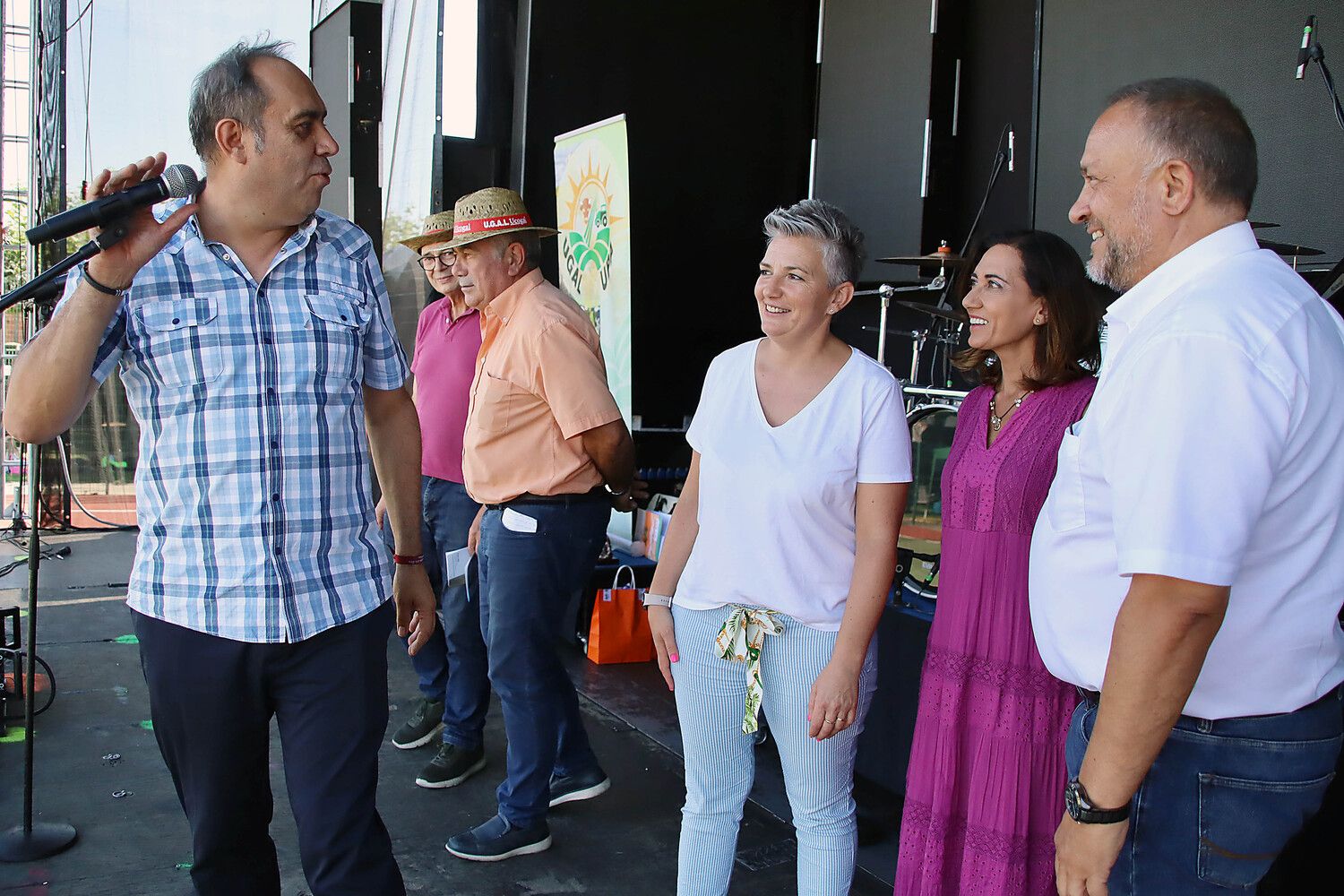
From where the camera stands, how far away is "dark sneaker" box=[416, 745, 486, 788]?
Answer: 338 centimetres

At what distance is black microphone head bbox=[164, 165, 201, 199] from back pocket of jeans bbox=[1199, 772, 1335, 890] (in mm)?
1749

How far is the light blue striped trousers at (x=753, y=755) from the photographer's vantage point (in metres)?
2.06

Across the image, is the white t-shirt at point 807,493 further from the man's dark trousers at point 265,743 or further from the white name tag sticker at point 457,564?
the white name tag sticker at point 457,564

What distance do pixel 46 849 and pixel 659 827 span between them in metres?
1.72

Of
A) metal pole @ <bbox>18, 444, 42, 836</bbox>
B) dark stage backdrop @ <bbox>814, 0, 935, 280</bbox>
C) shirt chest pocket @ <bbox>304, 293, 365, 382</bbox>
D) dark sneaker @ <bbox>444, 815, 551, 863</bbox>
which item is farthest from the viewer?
dark stage backdrop @ <bbox>814, 0, 935, 280</bbox>

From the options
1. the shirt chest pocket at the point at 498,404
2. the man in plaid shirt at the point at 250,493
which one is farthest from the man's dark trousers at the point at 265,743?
the shirt chest pocket at the point at 498,404

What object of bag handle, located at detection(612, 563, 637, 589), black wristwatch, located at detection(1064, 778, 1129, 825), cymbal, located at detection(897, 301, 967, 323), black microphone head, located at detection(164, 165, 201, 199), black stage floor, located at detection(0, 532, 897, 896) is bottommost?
black stage floor, located at detection(0, 532, 897, 896)

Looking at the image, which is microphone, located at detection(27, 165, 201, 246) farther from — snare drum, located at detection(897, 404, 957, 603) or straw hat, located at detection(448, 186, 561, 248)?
snare drum, located at detection(897, 404, 957, 603)

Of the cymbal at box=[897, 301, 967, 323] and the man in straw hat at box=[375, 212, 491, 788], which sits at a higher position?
the cymbal at box=[897, 301, 967, 323]

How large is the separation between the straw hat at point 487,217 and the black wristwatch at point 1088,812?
2.31 m

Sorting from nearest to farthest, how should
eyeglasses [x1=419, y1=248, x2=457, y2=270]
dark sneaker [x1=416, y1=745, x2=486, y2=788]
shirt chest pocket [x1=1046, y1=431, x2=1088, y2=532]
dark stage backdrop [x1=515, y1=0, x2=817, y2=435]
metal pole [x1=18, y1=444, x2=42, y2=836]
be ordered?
shirt chest pocket [x1=1046, y1=431, x2=1088, y2=532] < metal pole [x1=18, y1=444, x2=42, y2=836] < dark sneaker [x1=416, y1=745, x2=486, y2=788] < eyeglasses [x1=419, y1=248, x2=457, y2=270] < dark stage backdrop [x1=515, y1=0, x2=817, y2=435]

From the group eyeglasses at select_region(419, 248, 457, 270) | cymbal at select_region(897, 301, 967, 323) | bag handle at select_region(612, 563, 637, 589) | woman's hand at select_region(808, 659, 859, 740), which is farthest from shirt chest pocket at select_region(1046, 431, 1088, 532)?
bag handle at select_region(612, 563, 637, 589)

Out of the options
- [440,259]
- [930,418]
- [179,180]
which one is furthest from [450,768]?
[930,418]

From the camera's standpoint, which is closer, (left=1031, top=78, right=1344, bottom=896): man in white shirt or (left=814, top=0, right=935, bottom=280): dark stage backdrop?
(left=1031, top=78, right=1344, bottom=896): man in white shirt
